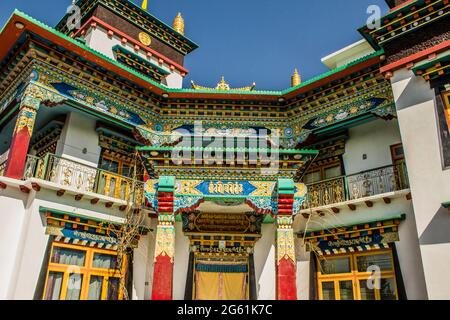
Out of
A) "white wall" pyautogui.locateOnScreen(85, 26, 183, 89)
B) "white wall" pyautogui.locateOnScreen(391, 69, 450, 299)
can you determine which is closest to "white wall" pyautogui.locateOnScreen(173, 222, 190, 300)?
"white wall" pyautogui.locateOnScreen(391, 69, 450, 299)

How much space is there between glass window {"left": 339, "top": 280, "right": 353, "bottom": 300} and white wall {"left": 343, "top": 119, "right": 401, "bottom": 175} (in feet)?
10.6

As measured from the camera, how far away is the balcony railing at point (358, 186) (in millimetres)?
10422

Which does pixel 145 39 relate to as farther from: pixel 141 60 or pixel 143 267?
pixel 143 267

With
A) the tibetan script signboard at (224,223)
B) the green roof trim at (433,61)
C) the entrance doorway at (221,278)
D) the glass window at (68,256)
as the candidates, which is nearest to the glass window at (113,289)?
the glass window at (68,256)

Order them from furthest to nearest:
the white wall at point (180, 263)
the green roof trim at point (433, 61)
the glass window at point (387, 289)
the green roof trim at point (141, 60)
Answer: the green roof trim at point (141, 60), the white wall at point (180, 263), the glass window at point (387, 289), the green roof trim at point (433, 61)

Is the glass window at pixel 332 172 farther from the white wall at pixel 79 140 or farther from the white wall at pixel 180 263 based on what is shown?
the white wall at pixel 79 140

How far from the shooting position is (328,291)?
10469 mm

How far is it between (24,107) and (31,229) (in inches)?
128

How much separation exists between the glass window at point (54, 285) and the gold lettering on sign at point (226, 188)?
4354 millimetres

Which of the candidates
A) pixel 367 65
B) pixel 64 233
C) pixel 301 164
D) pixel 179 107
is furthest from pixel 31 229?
pixel 367 65

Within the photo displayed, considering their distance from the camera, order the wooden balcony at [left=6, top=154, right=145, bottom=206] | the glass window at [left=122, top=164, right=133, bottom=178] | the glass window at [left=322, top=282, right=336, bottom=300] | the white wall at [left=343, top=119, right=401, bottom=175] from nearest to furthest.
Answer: the glass window at [left=322, top=282, right=336, bottom=300] → the wooden balcony at [left=6, top=154, right=145, bottom=206] → the white wall at [left=343, top=119, right=401, bottom=175] → the glass window at [left=122, top=164, right=133, bottom=178]

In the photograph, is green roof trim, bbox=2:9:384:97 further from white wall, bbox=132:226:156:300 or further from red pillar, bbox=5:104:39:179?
white wall, bbox=132:226:156:300

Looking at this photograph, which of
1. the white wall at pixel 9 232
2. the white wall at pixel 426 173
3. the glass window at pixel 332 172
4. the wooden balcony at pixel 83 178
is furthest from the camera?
the glass window at pixel 332 172

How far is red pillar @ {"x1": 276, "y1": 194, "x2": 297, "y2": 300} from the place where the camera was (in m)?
8.58
